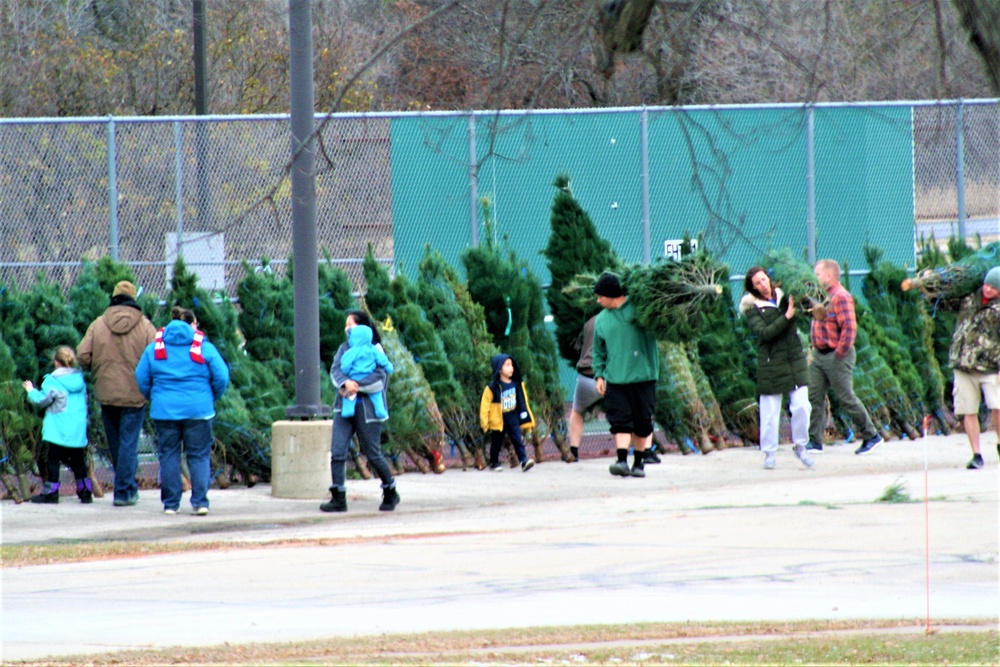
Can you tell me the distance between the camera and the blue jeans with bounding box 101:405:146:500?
11211 millimetres

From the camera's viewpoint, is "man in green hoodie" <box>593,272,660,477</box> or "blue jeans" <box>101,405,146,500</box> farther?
"man in green hoodie" <box>593,272,660,477</box>

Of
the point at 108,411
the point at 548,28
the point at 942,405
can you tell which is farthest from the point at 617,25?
the point at 942,405

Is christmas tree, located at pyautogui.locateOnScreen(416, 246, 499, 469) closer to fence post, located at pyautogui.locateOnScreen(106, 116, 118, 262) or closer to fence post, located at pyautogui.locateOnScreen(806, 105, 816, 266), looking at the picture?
fence post, located at pyautogui.locateOnScreen(106, 116, 118, 262)

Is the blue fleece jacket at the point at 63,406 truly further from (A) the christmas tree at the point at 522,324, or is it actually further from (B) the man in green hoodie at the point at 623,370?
(B) the man in green hoodie at the point at 623,370

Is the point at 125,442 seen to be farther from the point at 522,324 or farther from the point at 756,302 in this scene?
the point at 756,302

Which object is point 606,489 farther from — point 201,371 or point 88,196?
point 88,196

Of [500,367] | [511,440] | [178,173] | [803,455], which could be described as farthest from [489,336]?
[178,173]

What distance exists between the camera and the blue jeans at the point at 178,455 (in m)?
10.9

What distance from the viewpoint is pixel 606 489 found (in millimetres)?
11891

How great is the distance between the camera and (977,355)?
469 inches

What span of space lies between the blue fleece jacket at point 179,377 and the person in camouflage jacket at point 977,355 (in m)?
6.28

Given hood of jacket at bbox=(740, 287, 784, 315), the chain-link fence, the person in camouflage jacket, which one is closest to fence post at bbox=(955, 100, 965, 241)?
the chain-link fence

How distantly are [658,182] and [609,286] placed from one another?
4331 millimetres

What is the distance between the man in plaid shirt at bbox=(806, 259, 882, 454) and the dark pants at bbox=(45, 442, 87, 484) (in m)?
6.73
